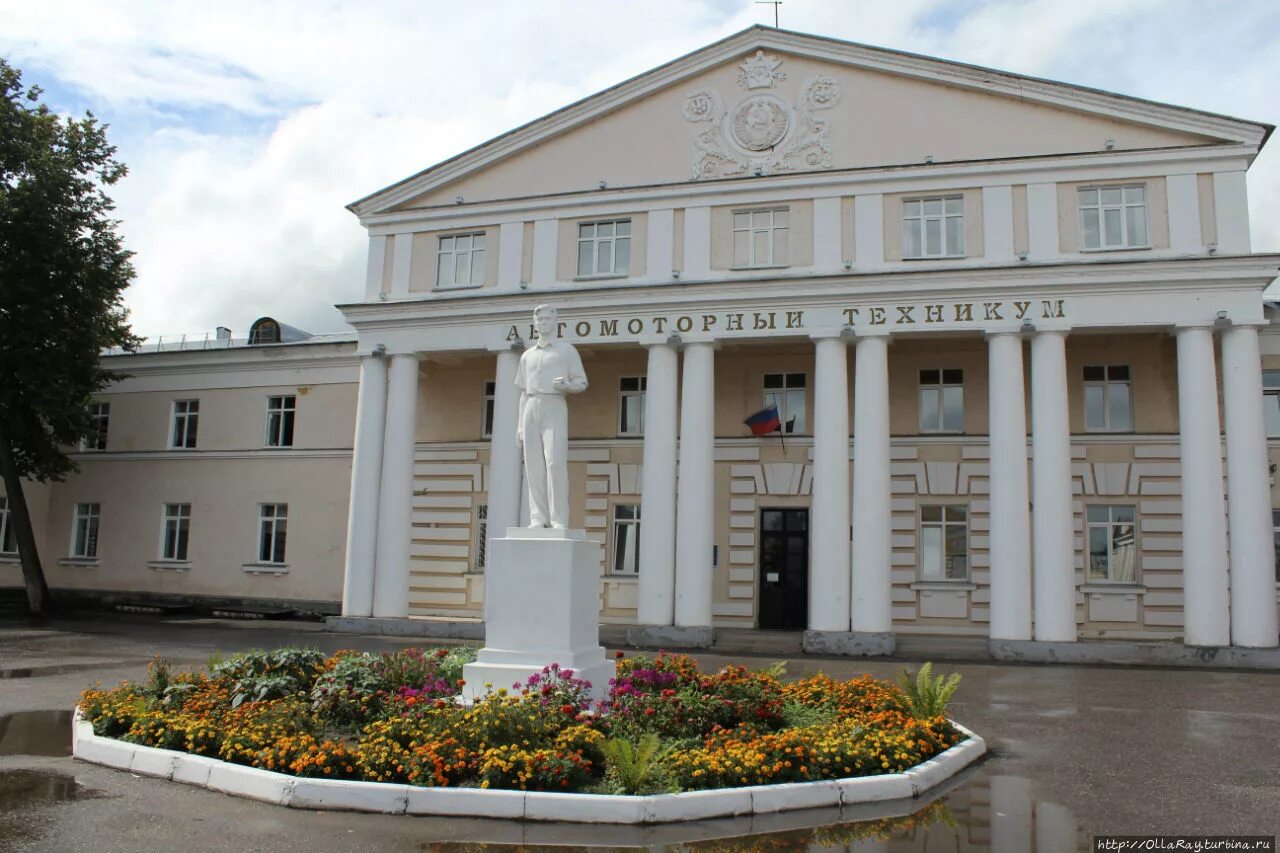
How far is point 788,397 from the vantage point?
24.8 m

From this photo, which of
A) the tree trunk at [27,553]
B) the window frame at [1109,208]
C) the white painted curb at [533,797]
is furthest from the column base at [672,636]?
the tree trunk at [27,553]

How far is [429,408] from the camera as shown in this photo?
27.3 m

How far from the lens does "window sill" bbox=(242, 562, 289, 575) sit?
94.8 feet

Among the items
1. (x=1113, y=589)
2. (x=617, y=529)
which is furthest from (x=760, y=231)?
(x=1113, y=589)

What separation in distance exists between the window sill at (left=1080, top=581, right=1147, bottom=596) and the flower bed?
12964 millimetres

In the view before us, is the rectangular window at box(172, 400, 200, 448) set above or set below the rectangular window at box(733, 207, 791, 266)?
below

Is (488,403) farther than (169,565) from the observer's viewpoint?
No

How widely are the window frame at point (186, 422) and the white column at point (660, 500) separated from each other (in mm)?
16557

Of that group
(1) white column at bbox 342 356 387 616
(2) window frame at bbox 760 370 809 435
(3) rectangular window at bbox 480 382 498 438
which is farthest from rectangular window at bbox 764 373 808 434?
(1) white column at bbox 342 356 387 616

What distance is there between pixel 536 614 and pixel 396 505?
13537 mm

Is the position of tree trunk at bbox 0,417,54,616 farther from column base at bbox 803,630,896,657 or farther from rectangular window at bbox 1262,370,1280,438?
rectangular window at bbox 1262,370,1280,438

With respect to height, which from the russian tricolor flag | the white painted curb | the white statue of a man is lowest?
the white painted curb

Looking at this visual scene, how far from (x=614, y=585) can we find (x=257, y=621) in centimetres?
1000

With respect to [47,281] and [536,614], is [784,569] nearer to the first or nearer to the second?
[536,614]
